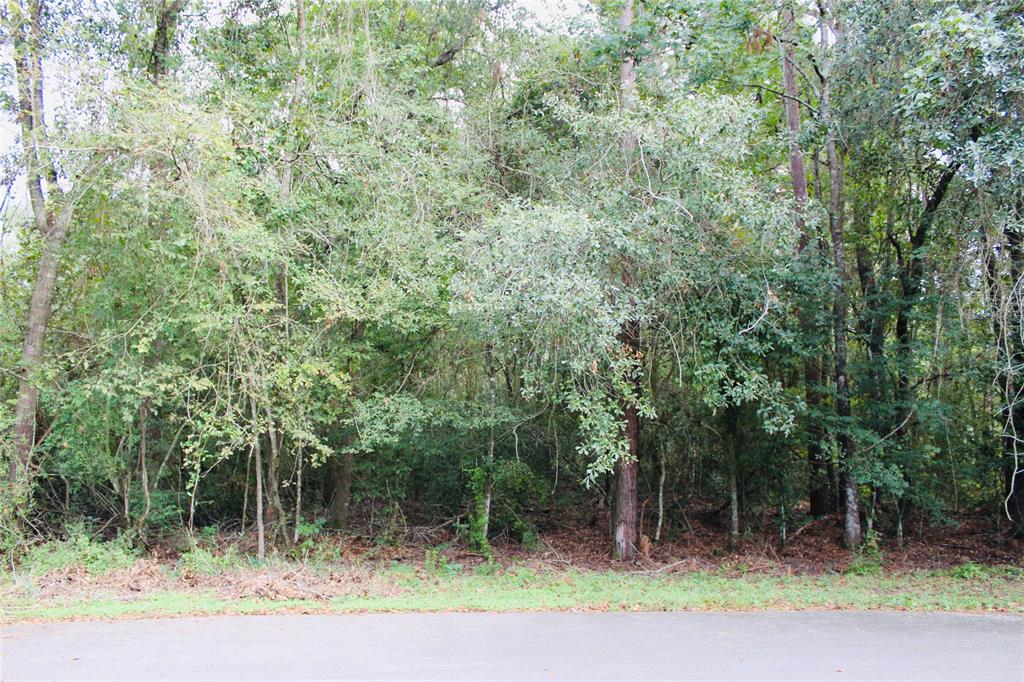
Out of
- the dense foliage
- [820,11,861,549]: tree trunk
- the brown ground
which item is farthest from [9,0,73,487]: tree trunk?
[820,11,861,549]: tree trunk

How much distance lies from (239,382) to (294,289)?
1627mm

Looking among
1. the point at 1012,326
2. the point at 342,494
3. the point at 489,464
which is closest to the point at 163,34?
the point at 342,494

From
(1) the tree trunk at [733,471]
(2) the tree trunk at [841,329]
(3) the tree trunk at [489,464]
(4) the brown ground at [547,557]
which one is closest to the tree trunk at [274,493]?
(4) the brown ground at [547,557]

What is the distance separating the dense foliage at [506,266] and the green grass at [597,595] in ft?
5.26

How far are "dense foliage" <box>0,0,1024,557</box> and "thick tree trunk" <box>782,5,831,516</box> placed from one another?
0.36 ft

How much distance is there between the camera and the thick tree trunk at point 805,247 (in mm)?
11352

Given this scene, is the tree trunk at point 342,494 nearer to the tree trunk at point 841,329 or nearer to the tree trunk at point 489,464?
the tree trunk at point 489,464

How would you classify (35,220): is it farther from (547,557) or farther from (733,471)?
(733,471)

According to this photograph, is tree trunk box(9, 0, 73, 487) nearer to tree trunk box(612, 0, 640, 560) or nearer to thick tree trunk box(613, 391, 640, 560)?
tree trunk box(612, 0, 640, 560)

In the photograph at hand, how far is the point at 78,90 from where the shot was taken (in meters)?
9.09

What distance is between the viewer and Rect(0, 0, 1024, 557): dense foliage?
8844 millimetres

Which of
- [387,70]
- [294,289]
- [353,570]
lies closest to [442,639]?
[353,570]

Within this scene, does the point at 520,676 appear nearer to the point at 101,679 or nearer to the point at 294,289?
the point at 101,679

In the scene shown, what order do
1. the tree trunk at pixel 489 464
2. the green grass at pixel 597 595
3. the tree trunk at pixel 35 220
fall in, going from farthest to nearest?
the tree trunk at pixel 489 464 → the tree trunk at pixel 35 220 → the green grass at pixel 597 595
